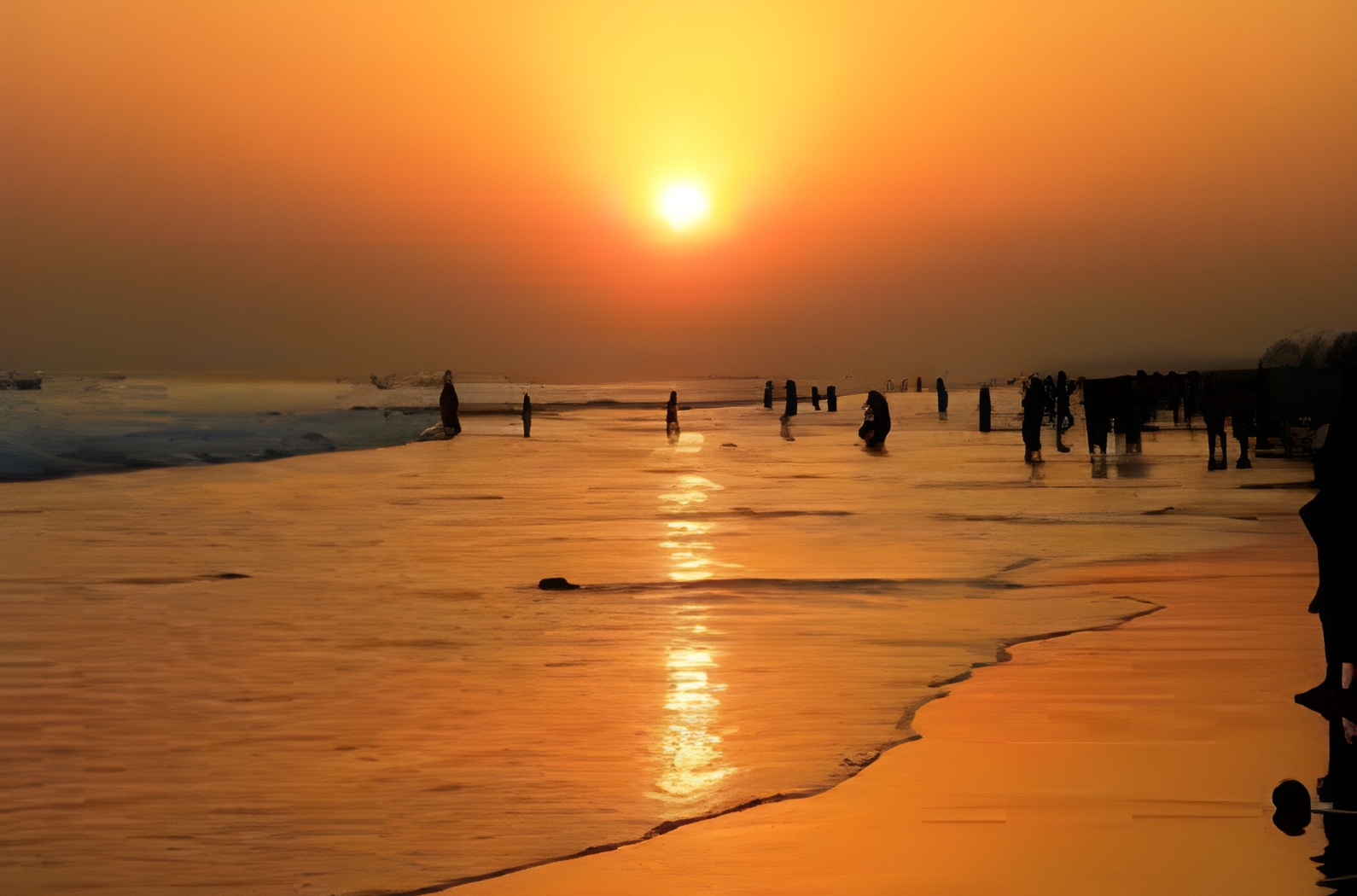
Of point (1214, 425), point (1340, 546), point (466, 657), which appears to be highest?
point (1340, 546)

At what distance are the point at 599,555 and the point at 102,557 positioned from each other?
528cm

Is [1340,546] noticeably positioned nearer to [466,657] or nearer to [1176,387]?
[466,657]

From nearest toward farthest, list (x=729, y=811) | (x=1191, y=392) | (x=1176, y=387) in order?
1. (x=729, y=811)
2. (x=1176, y=387)
3. (x=1191, y=392)

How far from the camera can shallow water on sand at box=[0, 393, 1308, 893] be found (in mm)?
6133

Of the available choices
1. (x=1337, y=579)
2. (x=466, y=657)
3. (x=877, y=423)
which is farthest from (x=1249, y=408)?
(x=1337, y=579)

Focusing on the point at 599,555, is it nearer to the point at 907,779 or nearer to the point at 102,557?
the point at 102,557

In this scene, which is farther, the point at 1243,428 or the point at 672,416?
the point at 672,416

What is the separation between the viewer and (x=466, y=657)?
33.3 ft

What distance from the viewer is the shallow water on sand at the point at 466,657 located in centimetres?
613

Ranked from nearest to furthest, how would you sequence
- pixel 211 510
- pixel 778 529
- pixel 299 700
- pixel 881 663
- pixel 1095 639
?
1. pixel 299 700
2. pixel 881 663
3. pixel 1095 639
4. pixel 778 529
5. pixel 211 510

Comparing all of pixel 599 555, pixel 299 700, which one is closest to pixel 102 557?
pixel 599 555

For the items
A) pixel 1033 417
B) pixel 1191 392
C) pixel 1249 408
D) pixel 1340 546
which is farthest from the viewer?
pixel 1191 392

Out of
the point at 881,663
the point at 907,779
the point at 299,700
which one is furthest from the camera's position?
the point at 881,663

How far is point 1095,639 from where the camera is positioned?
10617 mm
